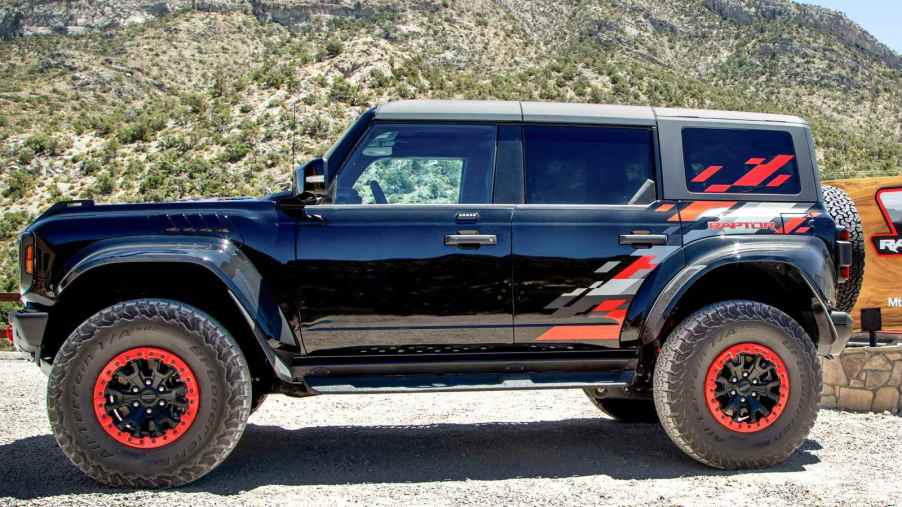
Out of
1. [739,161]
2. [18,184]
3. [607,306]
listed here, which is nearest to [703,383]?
[607,306]

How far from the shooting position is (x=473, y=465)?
534 centimetres

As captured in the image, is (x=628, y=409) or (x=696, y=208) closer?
(x=696, y=208)

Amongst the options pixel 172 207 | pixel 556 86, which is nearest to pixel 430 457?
pixel 172 207

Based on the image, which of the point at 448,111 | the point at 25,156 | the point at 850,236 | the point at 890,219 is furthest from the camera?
Answer: the point at 25,156

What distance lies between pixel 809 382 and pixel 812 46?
2652 inches

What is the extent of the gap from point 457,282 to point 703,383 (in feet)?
5.37

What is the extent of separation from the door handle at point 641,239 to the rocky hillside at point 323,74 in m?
33.1

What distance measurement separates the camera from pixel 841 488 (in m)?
4.80

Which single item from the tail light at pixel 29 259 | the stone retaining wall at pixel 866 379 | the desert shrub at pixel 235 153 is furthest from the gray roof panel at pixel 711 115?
the desert shrub at pixel 235 153

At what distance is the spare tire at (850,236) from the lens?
668 centimetres

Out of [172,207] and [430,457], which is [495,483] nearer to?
[430,457]

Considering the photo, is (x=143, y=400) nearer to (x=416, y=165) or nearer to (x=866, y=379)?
(x=416, y=165)

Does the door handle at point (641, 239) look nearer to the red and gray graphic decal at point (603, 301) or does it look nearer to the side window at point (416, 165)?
the red and gray graphic decal at point (603, 301)

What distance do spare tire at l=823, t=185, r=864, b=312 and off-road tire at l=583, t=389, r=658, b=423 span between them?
6.03 feet
